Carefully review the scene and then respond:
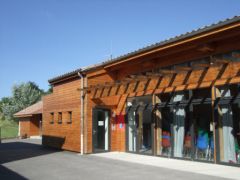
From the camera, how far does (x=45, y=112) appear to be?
1969cm

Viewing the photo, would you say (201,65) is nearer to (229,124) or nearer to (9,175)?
(229,124)

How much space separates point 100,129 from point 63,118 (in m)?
2.60

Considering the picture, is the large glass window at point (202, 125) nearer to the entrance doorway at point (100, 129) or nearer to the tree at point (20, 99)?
the entrance doorway at point (100, 129)

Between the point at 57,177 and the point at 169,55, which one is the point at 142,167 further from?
the point at 169,55

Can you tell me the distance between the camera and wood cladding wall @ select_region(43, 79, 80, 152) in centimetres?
1584

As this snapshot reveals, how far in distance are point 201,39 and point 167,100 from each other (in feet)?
11.3

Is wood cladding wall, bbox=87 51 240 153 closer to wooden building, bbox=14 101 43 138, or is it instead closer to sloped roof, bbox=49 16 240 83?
sloped roof, bbox=49 16 240 83

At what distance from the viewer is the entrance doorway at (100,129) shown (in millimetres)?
15414

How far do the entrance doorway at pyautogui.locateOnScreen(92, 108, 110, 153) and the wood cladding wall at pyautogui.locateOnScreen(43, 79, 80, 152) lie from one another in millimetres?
859

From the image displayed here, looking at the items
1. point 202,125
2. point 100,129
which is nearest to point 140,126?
point 100,129

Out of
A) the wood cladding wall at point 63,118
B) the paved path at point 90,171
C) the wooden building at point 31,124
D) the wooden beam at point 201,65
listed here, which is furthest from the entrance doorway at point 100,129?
the wooden building at point 31,124

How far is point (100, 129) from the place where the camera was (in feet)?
51.8

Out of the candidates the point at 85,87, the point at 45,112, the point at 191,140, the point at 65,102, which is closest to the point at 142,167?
the point at 191,140

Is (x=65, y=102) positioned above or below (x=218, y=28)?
below
